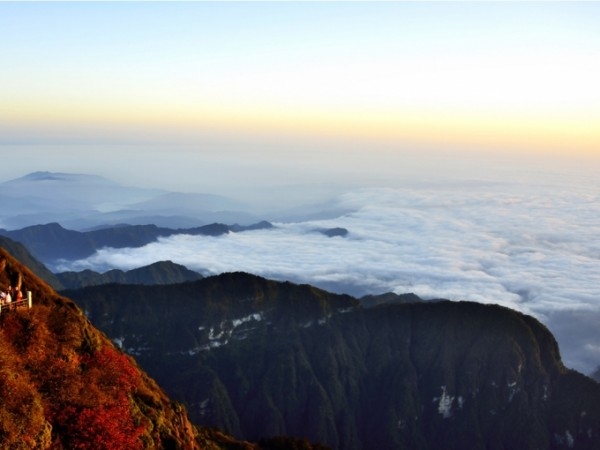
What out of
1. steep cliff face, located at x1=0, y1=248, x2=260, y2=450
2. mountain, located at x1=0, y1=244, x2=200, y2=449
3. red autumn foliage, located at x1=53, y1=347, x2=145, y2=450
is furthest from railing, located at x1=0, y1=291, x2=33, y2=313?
red autumn foliage, located at x1=53, y1=347, x2=145, y2=450

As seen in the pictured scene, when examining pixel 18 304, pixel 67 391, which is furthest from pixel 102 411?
pixel 18 304

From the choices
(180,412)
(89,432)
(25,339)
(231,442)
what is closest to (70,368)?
(25,339)

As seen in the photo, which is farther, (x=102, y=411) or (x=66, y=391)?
(x=66, y=391)

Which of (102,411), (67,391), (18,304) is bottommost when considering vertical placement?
(102,411)

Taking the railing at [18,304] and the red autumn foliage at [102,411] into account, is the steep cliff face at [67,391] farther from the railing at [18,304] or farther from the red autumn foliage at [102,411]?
the railing at [18,304]

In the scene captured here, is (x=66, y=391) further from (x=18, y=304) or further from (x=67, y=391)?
(x=18, y=304)

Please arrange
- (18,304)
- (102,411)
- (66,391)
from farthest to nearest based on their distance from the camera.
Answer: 1. (18,304)
2. (66,391)
3. (102,411)

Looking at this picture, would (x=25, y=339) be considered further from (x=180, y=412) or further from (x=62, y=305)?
(x=180, y=412)

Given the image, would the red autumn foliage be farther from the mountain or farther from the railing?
the railing
